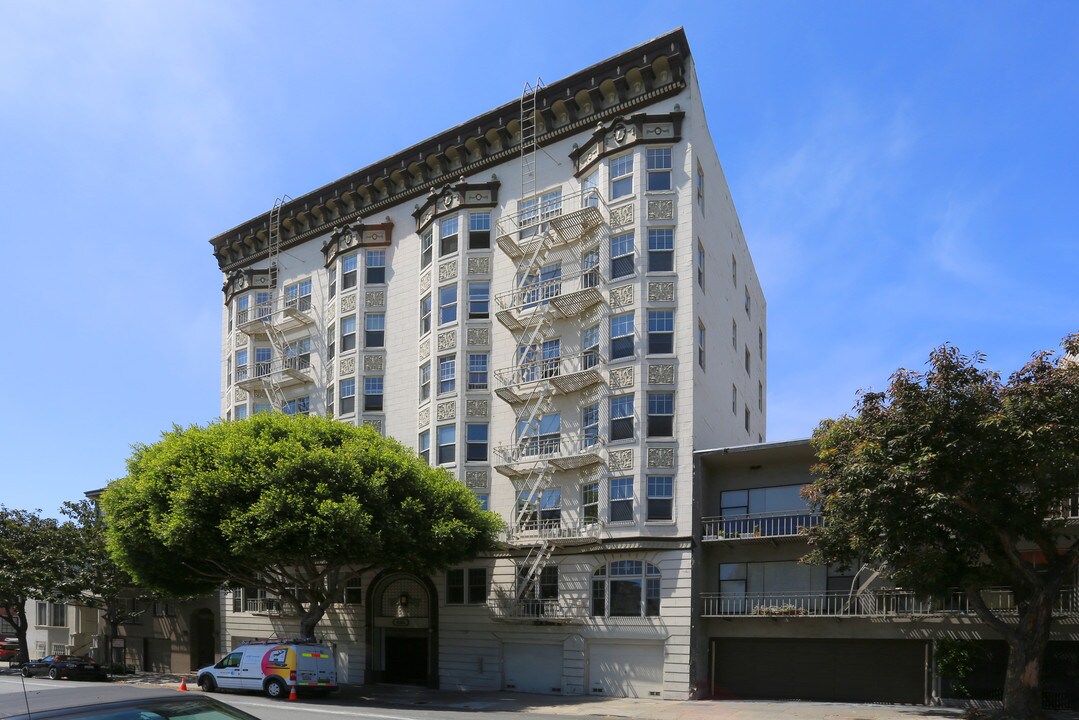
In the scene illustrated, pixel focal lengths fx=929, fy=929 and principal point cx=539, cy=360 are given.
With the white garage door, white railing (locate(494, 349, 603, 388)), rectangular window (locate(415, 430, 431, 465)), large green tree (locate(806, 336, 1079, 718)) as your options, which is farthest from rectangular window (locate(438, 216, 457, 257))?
large green tree (locate(806, 336, 1079, 718))

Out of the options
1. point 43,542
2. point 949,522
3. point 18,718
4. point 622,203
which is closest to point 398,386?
point 622,203

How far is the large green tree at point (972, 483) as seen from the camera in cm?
2100

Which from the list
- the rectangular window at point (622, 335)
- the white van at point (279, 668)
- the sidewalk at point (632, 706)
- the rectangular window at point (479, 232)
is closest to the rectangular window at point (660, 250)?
the rectangular window at point (622, 335)

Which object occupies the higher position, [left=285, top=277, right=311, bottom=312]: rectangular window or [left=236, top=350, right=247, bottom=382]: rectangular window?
[left=285, top=277, right=311, bottom=312]: rectangular window

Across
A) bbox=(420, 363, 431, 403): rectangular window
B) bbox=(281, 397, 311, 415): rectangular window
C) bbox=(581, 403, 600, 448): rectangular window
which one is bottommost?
bbox=(581, 403, 600, 448): rectangular window

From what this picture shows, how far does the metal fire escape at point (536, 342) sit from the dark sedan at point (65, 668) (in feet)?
65.9

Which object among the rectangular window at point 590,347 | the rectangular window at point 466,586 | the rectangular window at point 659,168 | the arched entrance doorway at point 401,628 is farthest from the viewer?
the arched entrance doorway at point 401,628

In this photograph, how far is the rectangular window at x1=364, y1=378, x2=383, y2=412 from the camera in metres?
41.4

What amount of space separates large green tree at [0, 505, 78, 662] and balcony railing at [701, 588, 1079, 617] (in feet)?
104

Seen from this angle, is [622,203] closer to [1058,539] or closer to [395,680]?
[1058,539]

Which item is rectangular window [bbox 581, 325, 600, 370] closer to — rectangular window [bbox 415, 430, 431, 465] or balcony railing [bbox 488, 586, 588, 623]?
rectangular window [bbox 415, 430, 431, 465]

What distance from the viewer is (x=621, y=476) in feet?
107

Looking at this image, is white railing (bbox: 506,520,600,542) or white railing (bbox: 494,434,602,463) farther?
white railing (bbox: 494,434,602,463)

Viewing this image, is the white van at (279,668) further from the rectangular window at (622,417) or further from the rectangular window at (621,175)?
the rectangular window at (621,175)
